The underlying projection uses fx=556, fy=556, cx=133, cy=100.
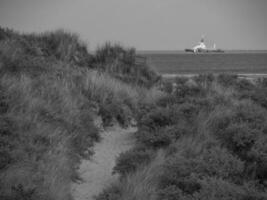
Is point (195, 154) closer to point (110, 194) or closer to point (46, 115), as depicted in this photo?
point (110, 194)

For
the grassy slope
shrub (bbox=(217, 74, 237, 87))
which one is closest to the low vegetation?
the grassy slope

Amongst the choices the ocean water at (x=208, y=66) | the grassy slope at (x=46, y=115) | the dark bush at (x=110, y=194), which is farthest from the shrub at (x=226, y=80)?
the dark bush at (x=110, y=194)

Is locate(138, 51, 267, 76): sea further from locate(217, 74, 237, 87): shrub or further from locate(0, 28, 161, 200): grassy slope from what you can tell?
locate(0, 28, 161, 200): grassy slope

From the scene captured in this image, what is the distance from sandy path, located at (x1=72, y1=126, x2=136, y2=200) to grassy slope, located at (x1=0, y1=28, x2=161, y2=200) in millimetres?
202

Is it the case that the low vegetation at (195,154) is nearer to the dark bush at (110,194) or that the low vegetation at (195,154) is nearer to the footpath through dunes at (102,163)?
the dark bush at (110,194)

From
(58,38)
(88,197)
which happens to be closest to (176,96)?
(88,197)

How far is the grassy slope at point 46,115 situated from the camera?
764cm

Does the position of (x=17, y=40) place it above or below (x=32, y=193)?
above

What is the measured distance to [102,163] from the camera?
10.2 m

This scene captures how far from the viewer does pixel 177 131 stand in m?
10.7

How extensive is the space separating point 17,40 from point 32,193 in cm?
1100

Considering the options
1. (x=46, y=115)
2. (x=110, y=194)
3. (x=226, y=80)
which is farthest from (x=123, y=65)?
(x=110, y=194)

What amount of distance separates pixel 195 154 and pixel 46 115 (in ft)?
9.50

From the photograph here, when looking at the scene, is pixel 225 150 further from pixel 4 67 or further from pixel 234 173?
pixel 4 67
